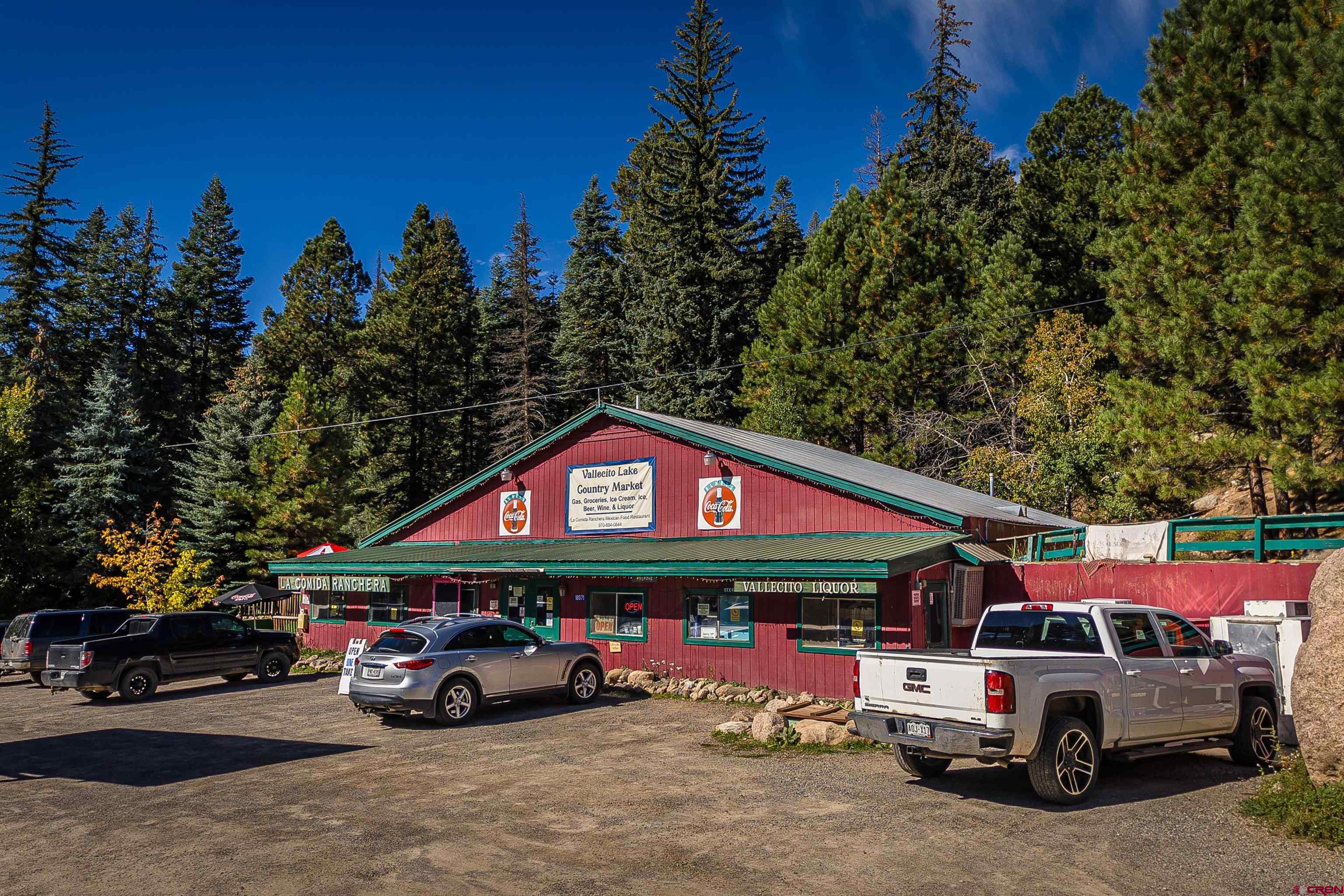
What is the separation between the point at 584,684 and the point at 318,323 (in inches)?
1883

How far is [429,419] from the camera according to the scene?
57.3m

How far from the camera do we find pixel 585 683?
55.8 feet

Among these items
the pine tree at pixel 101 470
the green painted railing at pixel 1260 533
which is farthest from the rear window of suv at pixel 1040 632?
the pine tree at pixel 101 470

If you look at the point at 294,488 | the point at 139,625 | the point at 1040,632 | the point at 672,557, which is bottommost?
the point at 139,625

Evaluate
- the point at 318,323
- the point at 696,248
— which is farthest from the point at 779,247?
the point at 318,323

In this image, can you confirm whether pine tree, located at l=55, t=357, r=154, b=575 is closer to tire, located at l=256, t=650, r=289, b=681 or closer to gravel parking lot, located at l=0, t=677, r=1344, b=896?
tire, located at l=256, t=650, r=289, b=681

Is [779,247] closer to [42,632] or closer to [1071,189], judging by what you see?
[1071,189]

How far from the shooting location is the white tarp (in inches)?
623

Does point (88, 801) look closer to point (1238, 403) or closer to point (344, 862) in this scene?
point (344, 862)

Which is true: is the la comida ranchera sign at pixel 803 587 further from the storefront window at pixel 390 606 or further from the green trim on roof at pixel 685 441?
the storefront window at pixel 390 606

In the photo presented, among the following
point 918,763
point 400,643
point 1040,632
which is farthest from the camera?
point 400,643

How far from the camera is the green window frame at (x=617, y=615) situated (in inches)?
794

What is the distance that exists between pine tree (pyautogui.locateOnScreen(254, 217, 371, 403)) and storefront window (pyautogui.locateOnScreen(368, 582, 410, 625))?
2743 centimetres

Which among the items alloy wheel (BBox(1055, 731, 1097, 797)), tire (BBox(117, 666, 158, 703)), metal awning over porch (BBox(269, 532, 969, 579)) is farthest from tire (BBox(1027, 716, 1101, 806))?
tire (BBox(117, 666, 158, 703))
